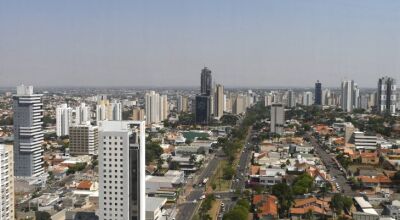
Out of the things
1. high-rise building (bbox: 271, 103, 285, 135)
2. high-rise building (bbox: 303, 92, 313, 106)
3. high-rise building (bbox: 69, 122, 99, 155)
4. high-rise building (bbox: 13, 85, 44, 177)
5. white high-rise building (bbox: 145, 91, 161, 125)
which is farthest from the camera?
high-rise building (bbox: 303, 92, 313, 106)

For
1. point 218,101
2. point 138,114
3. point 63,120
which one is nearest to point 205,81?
point 218,101

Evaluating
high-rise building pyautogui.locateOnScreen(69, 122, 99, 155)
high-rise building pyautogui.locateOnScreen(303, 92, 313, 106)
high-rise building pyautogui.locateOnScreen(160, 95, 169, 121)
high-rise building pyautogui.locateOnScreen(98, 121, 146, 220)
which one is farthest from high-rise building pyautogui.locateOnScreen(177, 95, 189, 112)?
high-rise building pyautogui.locateOnScreen(98, 121, 146, 220)

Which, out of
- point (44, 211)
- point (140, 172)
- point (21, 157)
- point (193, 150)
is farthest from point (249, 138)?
point (140, 172)

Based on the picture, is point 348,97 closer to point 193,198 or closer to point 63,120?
point 63,120

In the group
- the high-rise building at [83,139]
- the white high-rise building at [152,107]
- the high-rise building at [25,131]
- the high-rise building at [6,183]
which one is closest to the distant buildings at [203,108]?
the white high-rise building at [152,107]

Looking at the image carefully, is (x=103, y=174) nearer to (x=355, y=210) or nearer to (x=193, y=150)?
(x=355, y=210)

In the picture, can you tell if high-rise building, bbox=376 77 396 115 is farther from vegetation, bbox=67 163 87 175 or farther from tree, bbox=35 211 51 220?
tree, bbox=35 211 51 220
